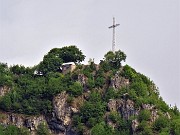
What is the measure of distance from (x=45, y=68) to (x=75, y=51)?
17.8 ft

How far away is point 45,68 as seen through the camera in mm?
126250

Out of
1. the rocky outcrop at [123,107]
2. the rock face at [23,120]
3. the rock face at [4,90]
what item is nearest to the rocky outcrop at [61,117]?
the rock face at [23,120]

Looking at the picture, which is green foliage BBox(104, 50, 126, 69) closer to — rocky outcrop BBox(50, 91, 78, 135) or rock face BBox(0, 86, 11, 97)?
rocky outcrop BBox(50, 91, 78, 135)

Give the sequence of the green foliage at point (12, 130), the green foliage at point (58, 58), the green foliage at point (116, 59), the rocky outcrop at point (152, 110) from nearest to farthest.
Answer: the rocky outcrop at point (152, 110) → the green foliage at point (12, 130) → the green foliage at point (116, 59) → the green foliage at point (58, 58)

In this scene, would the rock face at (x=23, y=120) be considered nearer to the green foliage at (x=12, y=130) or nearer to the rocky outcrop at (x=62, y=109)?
the green foliage at (x=12, y=130)

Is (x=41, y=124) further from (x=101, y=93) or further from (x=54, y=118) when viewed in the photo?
(x=101, y=93)

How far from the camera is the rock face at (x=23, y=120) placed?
118750mm

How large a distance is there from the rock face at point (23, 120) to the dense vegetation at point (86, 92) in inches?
39.4

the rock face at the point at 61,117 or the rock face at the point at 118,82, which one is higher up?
the rock face at the point at 118,82

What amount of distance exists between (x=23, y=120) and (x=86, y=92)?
10.1m

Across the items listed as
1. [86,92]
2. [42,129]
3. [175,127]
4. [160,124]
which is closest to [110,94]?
[86,92]

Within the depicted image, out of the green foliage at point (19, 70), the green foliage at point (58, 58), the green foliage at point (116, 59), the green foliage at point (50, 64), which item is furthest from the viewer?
the green foliage at point (19, 70)

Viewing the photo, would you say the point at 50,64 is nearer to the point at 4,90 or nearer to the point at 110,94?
the point at 4,90

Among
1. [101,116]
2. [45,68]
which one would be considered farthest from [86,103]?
[45,68]
